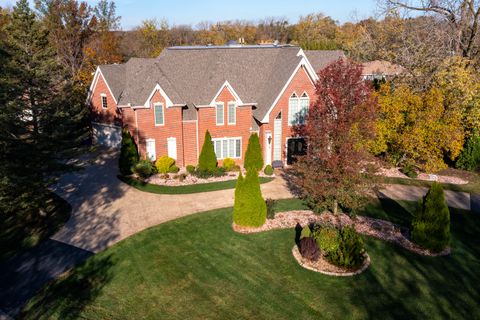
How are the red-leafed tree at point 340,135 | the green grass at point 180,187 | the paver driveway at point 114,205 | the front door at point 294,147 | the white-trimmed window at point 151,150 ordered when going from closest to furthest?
the red-leafed tree at point 340,135, the paver driveway at point 114,205, the green grass at point 180,187, the white-trimmed window at point 151,150, the front door at point 294,147

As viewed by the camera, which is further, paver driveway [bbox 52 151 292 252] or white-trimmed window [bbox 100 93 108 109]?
white-trimmed window [bbox 100 93 108 109]

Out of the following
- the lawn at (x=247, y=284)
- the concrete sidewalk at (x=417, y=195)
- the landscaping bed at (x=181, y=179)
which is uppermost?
the landscaping bed at (x=181, y=179)

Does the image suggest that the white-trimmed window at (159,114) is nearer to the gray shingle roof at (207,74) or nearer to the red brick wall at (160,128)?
the red brick wall at (160,128)

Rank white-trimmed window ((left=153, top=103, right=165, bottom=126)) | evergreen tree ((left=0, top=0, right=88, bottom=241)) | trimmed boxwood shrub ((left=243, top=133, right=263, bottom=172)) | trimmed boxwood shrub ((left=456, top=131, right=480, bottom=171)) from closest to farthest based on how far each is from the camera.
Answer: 1. evergreen tree ((left=0, top=0, right=88, bottom=241))
2. white-trimmed window ((left=153, top=103, right=165, bottom=126))
3. trimmed boxwood shrub ((left=243, top=133, right=263, bottom=172))
4. trimmed boxwood shrub ((left=456, top=131, right=480, bottom=171))

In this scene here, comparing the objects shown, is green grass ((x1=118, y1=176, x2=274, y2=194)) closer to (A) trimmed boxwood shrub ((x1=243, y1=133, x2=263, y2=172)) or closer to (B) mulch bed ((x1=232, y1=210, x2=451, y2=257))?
(A) trimmed boxwood shrub ((x1=243, y1=133, x2=263, y2=172))

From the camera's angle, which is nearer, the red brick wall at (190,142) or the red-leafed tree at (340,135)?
the red-leafed tree at (340,135)

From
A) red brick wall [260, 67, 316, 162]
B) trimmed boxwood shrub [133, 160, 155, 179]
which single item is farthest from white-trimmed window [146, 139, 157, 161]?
red brick wall [260, 67, 316, 162]

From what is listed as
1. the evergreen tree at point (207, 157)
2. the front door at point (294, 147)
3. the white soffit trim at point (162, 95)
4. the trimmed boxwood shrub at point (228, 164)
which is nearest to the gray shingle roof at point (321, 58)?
the front door at point (294, 147)
